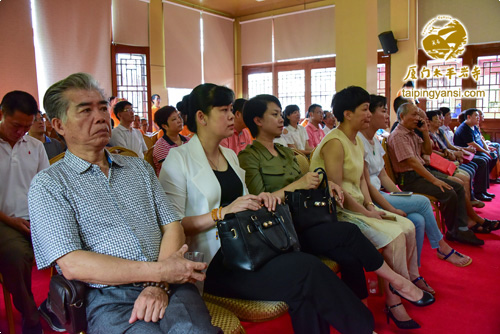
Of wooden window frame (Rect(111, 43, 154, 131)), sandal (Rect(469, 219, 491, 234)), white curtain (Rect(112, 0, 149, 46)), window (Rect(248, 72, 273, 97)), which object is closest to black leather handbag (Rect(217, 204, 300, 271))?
sandal (Rect(469, 219, 491, 234))

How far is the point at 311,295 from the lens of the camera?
54.5 inches

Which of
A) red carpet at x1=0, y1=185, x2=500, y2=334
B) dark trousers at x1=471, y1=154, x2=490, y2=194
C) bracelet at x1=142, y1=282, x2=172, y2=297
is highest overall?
bracelet at x1=142, y1=282, x2=172, y2=297

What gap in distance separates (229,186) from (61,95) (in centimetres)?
79

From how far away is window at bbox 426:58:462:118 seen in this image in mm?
8805

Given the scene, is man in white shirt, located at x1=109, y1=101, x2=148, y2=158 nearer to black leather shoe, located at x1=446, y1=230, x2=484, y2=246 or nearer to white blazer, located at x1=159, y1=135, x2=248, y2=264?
white blazer, located at x1=159, y1=135, x2=248, y2=264

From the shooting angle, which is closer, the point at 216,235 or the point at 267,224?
the point at 267,224

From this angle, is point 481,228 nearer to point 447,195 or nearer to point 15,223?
point 447,195

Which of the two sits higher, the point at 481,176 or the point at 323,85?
the point at 323,85

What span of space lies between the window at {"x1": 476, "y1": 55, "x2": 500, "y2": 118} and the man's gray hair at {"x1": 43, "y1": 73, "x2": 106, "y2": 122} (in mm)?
9338

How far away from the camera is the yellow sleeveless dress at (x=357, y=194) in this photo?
2035 mm

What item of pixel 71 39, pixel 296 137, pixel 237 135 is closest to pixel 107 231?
pixel 237 135

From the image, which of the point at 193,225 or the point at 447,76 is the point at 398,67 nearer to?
the point at 447,76

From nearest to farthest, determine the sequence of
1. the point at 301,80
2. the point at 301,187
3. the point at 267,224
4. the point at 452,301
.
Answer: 1. the point at 267,224
2. the point at 301,187
3. the point at 452,301
4. the point at 301,80

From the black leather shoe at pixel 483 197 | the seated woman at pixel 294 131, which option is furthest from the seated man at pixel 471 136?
the seated woman at pixel 294 131
